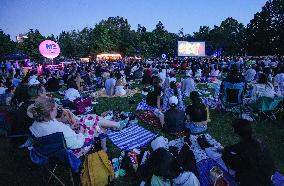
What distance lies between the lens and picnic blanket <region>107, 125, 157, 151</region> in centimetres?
707

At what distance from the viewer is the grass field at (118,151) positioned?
578 centimetres

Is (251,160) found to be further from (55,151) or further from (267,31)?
(267,31)

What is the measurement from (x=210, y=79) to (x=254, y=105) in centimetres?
1094

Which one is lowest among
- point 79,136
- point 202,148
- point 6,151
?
point 6,151

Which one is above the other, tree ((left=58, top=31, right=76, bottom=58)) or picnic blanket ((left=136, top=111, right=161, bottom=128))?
tree ((left=58, top=31, right=76, bottom=58))

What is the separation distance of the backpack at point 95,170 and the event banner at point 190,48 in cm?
4371

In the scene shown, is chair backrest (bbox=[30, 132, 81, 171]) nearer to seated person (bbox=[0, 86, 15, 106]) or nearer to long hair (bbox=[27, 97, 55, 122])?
long hair (bbox=[27, 97, 55, 122])

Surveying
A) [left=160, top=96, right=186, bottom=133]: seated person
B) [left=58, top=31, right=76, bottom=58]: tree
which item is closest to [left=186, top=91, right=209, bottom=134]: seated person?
[left=160, top=96, right=186, bottom=133]: seated person

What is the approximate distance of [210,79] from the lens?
1992 centimetres

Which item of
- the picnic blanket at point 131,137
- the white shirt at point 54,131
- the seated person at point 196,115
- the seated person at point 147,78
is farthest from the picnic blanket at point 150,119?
the seated person at point 147,78

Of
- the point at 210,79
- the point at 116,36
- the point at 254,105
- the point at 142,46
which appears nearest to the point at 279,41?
the point at 142,46

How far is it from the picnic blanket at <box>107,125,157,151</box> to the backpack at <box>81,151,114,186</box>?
5.82 feet

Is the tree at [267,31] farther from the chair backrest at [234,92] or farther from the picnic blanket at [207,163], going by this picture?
the picnic blanket at [207,163]

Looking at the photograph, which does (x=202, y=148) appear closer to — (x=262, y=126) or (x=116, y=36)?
(x=262, y=126)
